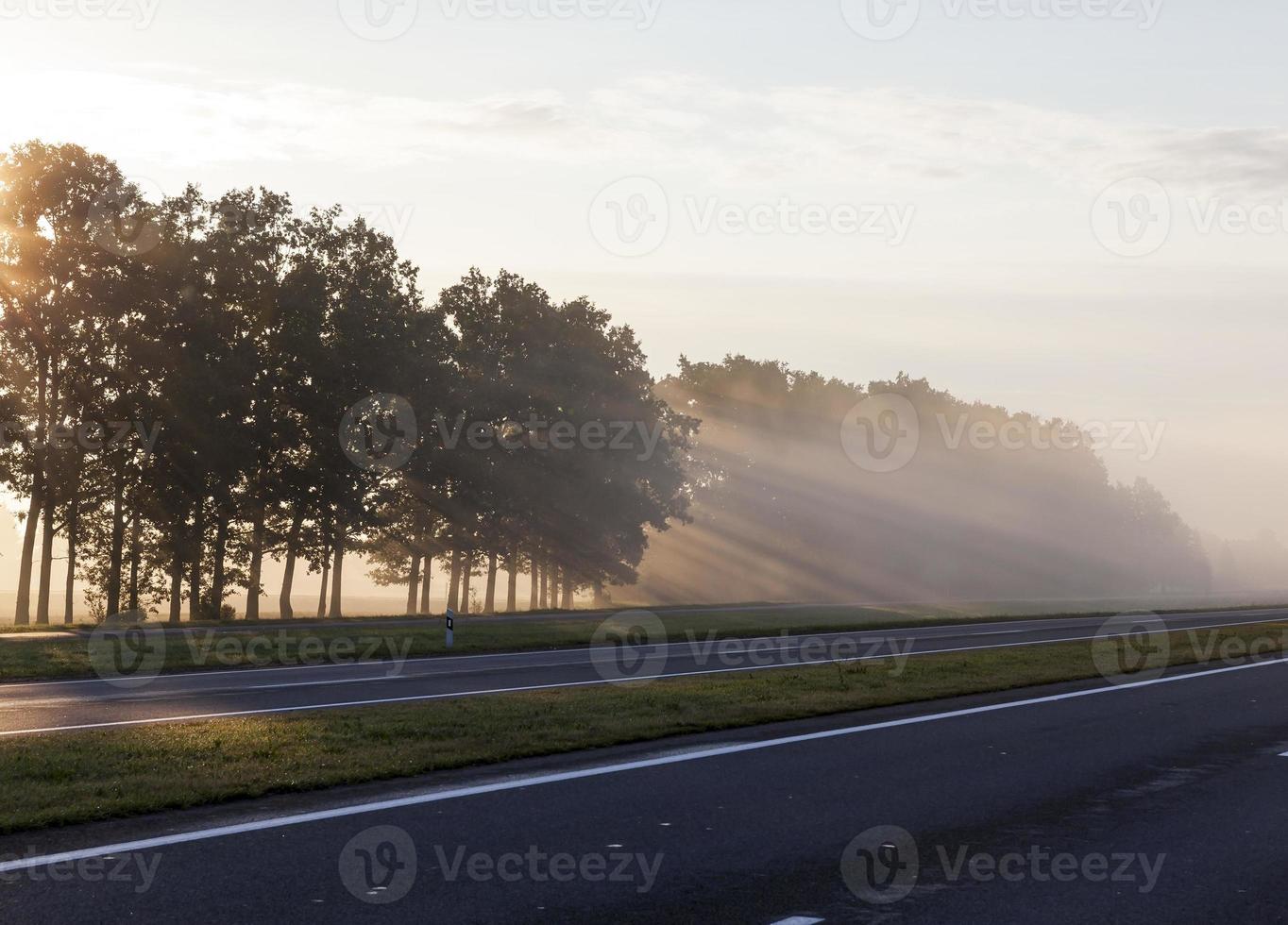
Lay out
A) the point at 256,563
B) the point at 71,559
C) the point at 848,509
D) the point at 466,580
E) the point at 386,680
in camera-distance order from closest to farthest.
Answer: the point at 386,680
the point at 71,559
the point at 256,563
the point at 466,580
the point at 848,509

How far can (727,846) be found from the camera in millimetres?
7906

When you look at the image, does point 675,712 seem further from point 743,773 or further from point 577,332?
point 577,332

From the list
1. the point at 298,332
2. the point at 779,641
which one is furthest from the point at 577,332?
the point at 779,641

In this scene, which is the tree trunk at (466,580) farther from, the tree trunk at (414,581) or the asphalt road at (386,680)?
the asphalt road at (386,680)

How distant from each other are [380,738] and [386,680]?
7.56 m

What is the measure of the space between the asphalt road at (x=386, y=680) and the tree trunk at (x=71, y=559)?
16815 millimetres

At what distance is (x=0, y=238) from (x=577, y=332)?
31.1m

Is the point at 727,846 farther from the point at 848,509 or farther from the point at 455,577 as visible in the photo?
the point at 848,509

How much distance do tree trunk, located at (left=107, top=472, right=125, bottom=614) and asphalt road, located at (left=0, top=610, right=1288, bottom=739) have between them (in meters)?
16.7

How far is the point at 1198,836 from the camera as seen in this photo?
8.54 m

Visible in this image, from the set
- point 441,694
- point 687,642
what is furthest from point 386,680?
point 687,642

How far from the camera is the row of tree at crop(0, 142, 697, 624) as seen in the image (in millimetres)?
41875

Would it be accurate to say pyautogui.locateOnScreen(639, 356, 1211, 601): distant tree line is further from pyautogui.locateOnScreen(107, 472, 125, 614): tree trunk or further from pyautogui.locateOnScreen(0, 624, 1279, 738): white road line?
pyautogui.locateOnScreen(0, 624, 1279, 738): white road line

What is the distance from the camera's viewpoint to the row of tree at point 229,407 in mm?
41875
